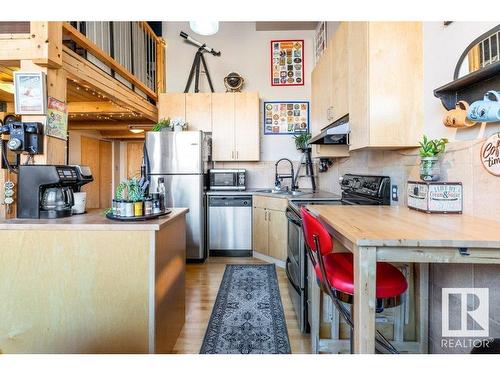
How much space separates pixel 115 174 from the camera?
711 centimetres

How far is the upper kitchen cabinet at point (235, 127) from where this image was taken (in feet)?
14.1

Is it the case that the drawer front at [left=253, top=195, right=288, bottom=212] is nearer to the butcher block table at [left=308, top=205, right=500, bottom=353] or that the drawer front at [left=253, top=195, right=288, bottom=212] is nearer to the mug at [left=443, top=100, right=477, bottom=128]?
the mug at [left=443, top=100, right=477, bottom=128]

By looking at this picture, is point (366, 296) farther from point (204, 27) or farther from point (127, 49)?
point (127, 49)

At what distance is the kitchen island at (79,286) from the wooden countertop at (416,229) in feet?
3.07

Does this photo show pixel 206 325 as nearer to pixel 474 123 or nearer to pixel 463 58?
pixel 474 123

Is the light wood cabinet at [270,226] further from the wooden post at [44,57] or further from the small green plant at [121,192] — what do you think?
the wooden post at [44,57]

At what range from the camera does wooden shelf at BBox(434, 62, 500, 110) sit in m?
1.21

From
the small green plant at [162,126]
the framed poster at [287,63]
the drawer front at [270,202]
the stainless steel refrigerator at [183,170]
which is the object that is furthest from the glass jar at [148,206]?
the framed poster at [287,63]

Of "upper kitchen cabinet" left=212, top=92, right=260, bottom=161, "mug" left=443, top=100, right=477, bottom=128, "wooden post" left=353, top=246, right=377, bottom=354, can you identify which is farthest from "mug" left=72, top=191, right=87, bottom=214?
"upper kitchen cabinet" left=212, top=92, right=260, bottom=161

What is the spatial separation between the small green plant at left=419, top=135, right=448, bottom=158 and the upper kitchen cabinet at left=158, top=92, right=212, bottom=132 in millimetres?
3198

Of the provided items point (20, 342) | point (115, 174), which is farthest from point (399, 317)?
point (115, 174)

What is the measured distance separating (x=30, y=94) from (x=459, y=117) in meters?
2.58

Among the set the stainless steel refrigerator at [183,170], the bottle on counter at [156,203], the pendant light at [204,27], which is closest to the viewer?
the bottle on counter at [156,203]

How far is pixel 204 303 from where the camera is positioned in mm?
2590
